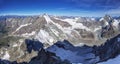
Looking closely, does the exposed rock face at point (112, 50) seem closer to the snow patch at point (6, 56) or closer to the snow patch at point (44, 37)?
the snow patch at point (6, 56)

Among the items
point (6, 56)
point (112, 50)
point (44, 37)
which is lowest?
point (6, 56)

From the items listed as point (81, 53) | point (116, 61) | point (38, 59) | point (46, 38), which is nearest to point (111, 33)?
point (46, 38)

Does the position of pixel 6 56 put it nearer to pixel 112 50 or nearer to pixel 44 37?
pixel 44 37

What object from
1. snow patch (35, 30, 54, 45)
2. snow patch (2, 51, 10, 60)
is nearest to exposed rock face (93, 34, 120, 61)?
snow patch (2, 51, 10, 60)

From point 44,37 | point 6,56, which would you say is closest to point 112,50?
point 6,56

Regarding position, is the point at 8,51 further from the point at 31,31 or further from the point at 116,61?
the point at 116,61

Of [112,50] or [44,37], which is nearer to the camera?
[112,50]

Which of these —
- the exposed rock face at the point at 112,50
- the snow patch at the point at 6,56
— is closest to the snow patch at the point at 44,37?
the snow patch at the point at 6,56

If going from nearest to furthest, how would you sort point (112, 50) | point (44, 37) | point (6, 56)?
point (112, 50) < point (6, 56) < point (44, 37)

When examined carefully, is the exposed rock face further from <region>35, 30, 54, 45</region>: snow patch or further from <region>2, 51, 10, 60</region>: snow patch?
<region>35, 30, 54, 45</region>: snow patch

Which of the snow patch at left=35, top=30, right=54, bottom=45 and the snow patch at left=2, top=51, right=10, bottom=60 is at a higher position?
the snow patch at left=35, top=30, right=54, bottom=45

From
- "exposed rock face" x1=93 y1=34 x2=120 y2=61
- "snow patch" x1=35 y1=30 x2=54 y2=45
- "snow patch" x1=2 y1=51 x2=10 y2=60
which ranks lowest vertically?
A: "snow patch" x1=2 y1=51 x2=10 y2=60
